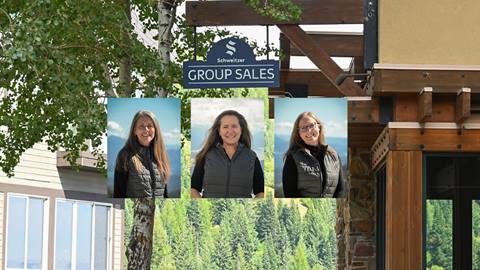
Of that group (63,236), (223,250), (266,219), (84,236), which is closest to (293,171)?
(63,236)

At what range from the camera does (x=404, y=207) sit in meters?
17.0

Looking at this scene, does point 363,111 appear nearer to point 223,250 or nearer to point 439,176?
point 439,176

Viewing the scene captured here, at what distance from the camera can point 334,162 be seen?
702 inches

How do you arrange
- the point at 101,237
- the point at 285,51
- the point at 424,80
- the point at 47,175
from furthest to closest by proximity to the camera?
the point at 101,237
the point at 47,175
the point at 285,51
the point at 424,80

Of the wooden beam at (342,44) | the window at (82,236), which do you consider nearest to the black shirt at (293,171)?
the wooden beam at (342,44)

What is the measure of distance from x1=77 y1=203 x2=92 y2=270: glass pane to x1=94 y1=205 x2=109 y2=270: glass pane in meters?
0.33

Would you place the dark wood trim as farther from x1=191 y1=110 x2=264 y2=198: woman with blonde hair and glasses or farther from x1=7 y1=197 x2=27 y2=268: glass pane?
x1=7 y1=197 x2=27 y2=268: glass pane

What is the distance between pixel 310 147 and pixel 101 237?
2310 cm

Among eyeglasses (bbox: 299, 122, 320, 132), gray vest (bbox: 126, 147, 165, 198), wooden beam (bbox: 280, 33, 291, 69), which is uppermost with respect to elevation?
wooden beam (bbox: 280, 33, 291, 69)

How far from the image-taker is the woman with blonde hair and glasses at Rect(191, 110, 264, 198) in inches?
709

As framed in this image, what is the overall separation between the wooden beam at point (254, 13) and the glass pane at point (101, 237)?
68.9 feet

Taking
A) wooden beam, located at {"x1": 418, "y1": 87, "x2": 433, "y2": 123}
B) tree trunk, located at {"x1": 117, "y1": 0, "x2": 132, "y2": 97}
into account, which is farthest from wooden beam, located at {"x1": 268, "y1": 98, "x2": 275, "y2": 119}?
tree trunk, located at {"x1": 117, "y1": 0, "x2": 132, "y2": 97}

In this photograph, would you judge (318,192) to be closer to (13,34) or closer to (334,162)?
(334,162)

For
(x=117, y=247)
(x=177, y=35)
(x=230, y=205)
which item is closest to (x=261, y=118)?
(x=177, y=35)
